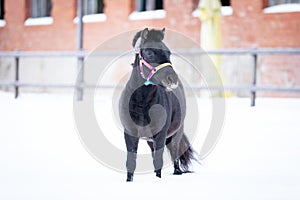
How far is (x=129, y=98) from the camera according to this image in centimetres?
414

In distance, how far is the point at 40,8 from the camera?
773 inches

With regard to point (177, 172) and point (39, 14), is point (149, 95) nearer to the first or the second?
point (177, 172)

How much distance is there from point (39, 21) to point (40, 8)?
70 centimetres

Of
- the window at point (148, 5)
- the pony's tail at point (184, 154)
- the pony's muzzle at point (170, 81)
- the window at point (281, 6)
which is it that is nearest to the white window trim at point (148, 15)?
the window at point (148, 5)

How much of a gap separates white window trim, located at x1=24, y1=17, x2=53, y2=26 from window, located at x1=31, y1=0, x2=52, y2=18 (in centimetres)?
31

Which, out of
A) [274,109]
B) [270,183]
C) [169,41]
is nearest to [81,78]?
[169,41]

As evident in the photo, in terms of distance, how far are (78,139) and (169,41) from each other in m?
9.21

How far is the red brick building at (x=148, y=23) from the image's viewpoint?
564 inches

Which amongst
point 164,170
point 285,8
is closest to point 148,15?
point 285,8

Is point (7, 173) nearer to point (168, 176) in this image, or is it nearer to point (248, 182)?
point (168, 176)

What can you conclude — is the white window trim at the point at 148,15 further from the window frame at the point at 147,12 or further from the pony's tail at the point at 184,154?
the pony's tail at the point at 184,154

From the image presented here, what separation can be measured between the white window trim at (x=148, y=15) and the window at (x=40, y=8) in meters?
3.95

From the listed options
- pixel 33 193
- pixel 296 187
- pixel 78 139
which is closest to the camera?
pixel 33 193

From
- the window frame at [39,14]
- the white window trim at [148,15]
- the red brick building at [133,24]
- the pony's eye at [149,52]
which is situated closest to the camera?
the pony's eye at [149,52]
